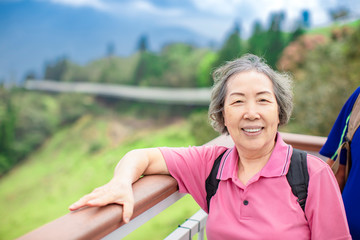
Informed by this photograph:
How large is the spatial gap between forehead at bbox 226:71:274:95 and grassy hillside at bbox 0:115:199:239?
7.91 metres

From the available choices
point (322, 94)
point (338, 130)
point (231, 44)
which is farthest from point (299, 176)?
point (231, 44)

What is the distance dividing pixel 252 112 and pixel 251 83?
0.12m

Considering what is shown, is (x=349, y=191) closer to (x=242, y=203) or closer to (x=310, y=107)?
(x=242, y=203)

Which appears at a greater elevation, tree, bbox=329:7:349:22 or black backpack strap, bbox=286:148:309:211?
tree, bbox=329:7:349:22

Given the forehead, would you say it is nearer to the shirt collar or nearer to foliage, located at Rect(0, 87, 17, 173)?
the shirt collar

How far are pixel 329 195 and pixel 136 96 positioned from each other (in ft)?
46.7

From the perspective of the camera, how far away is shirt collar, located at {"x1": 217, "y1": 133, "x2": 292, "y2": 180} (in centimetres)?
120

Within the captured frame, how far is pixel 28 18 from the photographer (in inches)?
623

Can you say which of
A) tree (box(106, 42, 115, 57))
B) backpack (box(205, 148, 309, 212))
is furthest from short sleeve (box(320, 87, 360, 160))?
tree (box(106, 42, 115, 57))

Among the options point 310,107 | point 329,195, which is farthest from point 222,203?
point 310,107

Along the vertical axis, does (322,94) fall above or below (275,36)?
below

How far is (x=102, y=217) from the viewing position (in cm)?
93

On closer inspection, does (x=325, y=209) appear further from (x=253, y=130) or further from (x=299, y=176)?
(x=253, y=130)

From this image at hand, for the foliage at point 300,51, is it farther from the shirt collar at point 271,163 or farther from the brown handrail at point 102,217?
the brown handrail at point 102,217
